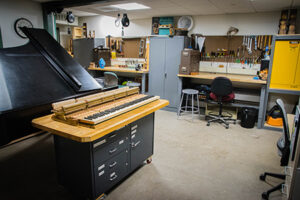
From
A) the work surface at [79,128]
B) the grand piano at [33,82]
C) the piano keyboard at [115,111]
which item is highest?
the grand piano at [33,82]

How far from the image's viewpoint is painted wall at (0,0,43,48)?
192 inches

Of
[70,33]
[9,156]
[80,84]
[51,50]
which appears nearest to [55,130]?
[80,84]

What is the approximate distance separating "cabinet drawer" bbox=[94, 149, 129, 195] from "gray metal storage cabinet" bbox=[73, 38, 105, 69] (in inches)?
196

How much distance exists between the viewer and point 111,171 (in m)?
2.20

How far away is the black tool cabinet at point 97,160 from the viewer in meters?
1.96

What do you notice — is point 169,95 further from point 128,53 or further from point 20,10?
point 20,10

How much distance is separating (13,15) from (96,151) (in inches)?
189

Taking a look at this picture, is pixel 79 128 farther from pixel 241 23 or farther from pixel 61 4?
pixel 241 23

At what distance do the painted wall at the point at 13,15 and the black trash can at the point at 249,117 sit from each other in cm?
547

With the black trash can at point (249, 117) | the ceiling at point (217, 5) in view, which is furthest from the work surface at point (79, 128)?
the ceiling at point (217, 5)

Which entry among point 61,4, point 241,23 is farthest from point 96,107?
point 241,23

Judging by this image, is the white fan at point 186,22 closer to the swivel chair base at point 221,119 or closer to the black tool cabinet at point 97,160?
the swivel chair base at point 221,119

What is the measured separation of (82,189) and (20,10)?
495cm

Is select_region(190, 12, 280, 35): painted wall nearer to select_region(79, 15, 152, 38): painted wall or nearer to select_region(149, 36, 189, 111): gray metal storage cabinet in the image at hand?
select_region(149, 36, 189, 111): gray metal storage cabinet
